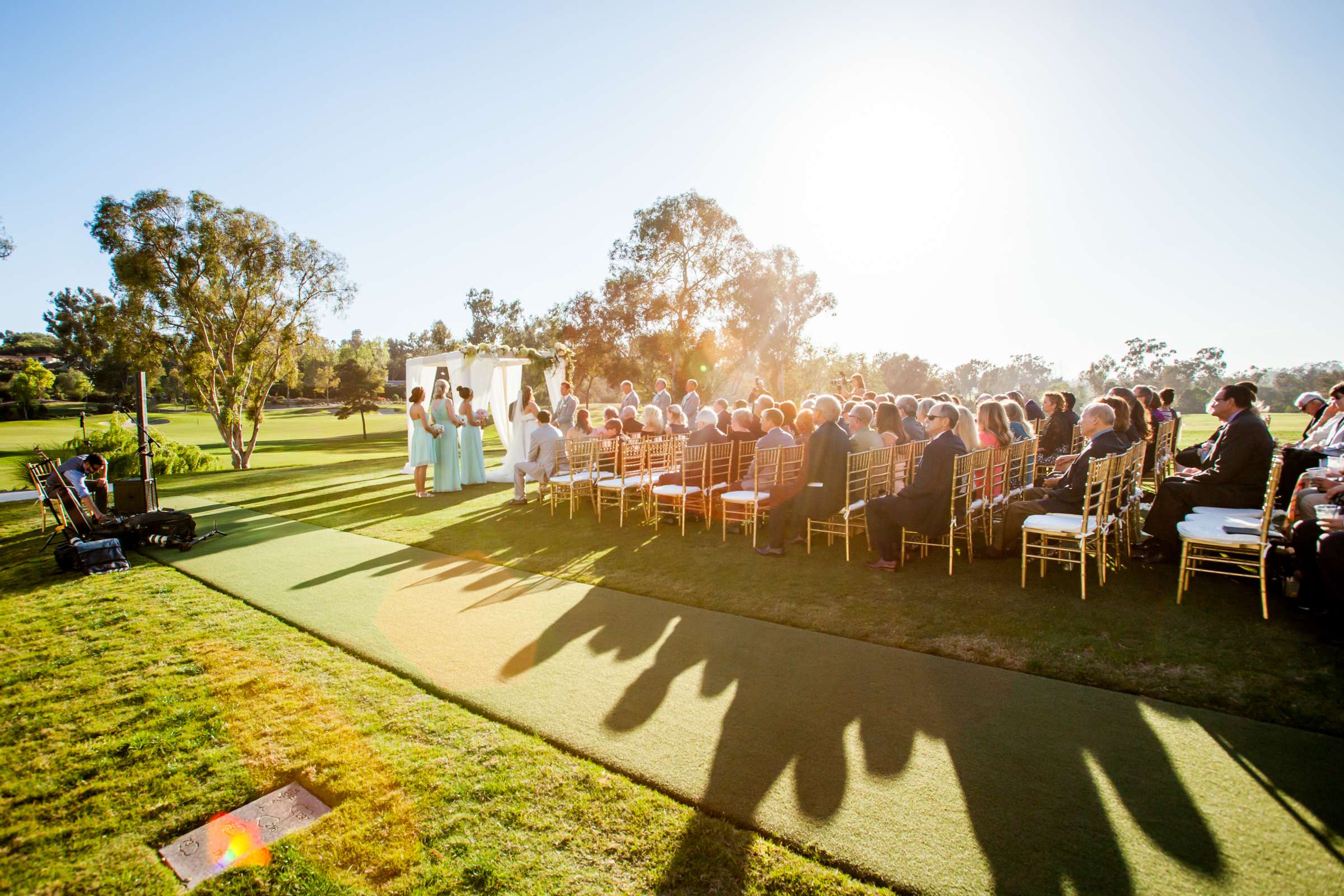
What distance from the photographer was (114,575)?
649cm

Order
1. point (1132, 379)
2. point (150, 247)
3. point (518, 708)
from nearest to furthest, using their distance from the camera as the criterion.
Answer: point (518, 708), point (150, 247), point (1132, 379)

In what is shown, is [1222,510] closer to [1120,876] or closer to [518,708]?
[1120,876]

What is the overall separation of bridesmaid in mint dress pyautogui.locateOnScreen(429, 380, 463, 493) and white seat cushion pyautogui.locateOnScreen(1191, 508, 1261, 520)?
10.5m

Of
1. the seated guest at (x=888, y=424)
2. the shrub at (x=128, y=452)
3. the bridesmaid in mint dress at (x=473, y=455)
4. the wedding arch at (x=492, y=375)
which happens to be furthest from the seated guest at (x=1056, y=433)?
the shrub at (x=128, y=452)

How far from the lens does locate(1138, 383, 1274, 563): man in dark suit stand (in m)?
5.18

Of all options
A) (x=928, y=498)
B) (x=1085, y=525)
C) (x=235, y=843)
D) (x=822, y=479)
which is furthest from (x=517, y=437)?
(x=235, y=843)

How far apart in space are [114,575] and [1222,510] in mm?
10807

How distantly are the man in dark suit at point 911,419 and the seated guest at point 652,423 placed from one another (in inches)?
129

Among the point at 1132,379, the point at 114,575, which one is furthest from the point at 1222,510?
the point at 1132,379

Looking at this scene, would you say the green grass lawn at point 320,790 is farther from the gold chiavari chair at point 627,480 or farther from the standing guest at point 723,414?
the standing guest at point 723,414

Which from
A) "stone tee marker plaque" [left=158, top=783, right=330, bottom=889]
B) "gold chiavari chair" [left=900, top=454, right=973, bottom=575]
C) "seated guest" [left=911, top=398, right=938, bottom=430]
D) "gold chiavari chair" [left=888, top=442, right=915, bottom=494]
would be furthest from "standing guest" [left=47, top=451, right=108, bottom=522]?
"seated guest" [left=911, top=398, right=938, bottom=430]

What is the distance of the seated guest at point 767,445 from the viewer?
7.04 metres

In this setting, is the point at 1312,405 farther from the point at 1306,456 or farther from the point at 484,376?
the point at 484,376

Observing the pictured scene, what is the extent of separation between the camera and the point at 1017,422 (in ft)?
25.6
